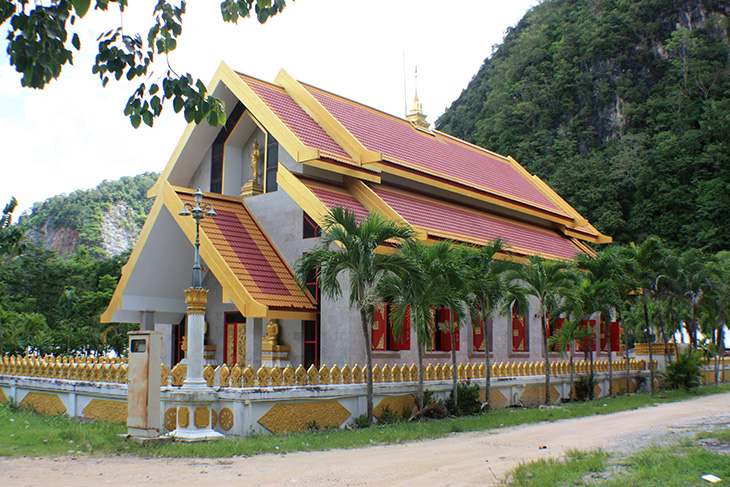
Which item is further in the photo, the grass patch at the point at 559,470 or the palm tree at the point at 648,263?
the palm tree at the point at 648,263

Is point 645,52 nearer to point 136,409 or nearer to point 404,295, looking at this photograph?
point 404,295

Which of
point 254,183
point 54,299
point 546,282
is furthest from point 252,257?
point 54,299

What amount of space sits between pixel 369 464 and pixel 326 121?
1377 cm

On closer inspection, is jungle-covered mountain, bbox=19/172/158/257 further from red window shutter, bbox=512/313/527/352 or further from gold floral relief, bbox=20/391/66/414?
red window shutter, bbox=512/313/527/352

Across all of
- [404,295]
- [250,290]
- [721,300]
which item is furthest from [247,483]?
[721,300]

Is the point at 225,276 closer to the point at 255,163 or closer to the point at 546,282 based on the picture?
the point at 255,163

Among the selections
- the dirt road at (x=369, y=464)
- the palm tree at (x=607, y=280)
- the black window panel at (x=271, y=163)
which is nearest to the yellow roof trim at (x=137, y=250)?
the black window panel at (x=271, y=163)

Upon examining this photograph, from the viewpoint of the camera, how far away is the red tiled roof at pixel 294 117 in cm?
2012

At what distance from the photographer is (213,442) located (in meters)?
12.3

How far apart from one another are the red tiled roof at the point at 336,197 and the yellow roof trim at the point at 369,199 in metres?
0.17

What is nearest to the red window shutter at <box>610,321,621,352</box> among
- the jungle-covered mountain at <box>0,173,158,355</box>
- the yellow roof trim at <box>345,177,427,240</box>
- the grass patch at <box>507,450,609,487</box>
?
the yellow roof trim at <box>345,177,427,240</box>

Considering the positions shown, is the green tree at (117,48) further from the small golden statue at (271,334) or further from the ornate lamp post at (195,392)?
the small golden statue at (271,334)

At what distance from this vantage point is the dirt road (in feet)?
29.7

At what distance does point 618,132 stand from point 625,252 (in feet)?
146
